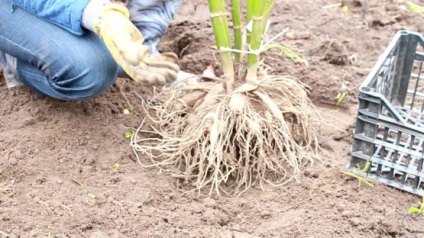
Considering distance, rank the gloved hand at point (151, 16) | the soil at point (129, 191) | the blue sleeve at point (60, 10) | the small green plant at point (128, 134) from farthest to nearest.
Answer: the gloved hand at point (151, 16) < the small green plant at point (128, 134) < the blue sleeve at point (60, 10) < the soil at point (129, 191)

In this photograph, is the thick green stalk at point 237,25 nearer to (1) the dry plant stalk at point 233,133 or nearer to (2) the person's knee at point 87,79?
(1) the dry plant stalk at point 233,133

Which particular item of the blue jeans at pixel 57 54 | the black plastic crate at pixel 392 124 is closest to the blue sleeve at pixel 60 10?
the blue jeans at pixel 57 54

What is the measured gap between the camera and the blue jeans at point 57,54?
5.89 ft

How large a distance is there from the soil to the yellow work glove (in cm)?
29

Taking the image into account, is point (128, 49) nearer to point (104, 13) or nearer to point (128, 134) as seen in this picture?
point (104, 13)

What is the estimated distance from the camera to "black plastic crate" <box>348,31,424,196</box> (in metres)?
1.70

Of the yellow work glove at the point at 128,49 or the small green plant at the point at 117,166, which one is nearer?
the yellow work glove at the point at 128,49

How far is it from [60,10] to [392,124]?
88 centimetres

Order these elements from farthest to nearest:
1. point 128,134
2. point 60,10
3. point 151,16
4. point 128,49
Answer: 1. point 151,16
2. point 128,134
3. point 60,10
4. point 128,49

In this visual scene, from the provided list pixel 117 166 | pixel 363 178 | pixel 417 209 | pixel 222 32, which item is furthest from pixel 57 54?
pixel 417 209

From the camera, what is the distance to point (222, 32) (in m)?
1.79

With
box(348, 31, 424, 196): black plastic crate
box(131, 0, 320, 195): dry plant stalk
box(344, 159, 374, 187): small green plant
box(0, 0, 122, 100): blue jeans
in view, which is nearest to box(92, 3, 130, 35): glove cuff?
box(0, 0, 122, 100): blue jeans

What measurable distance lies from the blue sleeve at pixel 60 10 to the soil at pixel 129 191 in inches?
10.3

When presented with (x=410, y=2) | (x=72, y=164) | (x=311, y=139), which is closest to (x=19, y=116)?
(x=72, y=164)
